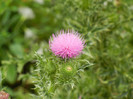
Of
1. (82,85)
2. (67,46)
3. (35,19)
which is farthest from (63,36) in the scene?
(35,19)

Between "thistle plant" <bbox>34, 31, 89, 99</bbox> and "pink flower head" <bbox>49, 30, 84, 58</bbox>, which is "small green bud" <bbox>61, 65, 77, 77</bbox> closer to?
"thistle plant" <bbox>34, 31, 89, 99</bbox>

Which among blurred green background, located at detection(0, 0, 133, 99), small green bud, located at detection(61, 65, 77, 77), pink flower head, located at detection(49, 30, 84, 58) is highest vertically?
blurred green background, located at detection(0, 0, 133, 99)

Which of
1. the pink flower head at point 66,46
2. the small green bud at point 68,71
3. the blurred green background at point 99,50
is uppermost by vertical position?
the blurred green background at point 99,50

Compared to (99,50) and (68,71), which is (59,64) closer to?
(68,71)

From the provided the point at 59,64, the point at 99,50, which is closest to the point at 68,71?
the point at 59,64

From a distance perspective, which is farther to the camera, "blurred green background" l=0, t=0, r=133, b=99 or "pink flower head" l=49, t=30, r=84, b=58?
"blurred green background" l=0, t=0, r=133, b=99

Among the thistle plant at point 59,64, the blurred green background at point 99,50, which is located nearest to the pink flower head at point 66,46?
the thistle plant at point 59,64

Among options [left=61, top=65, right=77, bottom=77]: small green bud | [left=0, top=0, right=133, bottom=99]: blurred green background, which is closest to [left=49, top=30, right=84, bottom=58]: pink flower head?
[left=61, top=65, right=77, bottom=77]: small green bud

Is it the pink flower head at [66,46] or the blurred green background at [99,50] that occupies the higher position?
the blurred green background at [99,50]

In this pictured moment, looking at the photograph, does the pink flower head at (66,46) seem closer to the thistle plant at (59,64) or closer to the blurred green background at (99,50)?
the thistle plant at (59,64)
